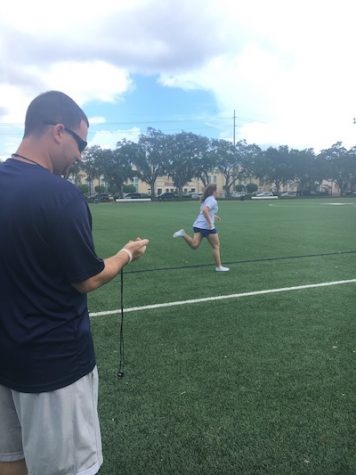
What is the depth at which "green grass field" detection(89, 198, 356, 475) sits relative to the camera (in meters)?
2.86

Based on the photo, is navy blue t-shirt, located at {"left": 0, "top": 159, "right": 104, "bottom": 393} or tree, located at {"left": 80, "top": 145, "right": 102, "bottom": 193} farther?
tree, located at {"left": 80, "top": 145, "right": 102, "bottom": 193}

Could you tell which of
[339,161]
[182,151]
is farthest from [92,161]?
[339,161]

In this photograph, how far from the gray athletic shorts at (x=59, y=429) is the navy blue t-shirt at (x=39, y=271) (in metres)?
0.06

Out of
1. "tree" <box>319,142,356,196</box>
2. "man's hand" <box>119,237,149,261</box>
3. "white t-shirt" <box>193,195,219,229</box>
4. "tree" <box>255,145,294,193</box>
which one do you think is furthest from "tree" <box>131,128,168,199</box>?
"man's hand" <box>119,237,149,261</box>

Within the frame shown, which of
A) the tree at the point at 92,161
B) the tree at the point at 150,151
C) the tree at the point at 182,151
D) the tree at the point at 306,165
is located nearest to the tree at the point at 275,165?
the tree at the point at 306,165

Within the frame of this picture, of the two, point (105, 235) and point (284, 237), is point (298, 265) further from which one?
point (105, 235)

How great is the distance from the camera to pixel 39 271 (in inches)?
64.9

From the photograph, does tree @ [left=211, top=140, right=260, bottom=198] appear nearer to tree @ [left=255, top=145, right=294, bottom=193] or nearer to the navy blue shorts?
tree @ [left=255, top=145, right=294, bottom=193]

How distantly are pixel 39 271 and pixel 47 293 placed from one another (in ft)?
0.31

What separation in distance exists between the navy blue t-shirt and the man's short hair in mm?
169

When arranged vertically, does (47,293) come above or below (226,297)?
above

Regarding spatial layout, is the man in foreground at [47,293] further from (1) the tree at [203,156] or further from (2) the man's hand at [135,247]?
(1) the tree at [203,156]

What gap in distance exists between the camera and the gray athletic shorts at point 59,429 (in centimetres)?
166

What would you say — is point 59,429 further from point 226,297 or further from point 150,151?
point 150,151
